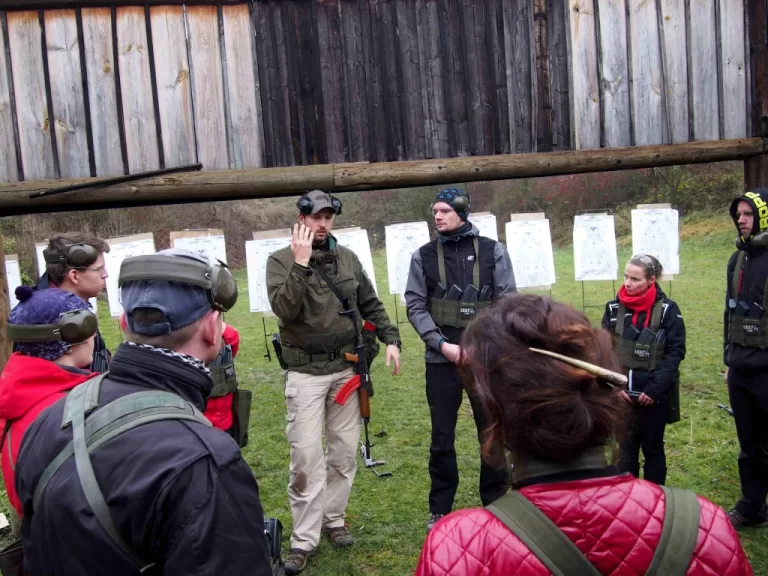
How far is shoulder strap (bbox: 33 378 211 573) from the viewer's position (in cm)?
153

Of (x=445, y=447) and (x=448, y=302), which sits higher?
(x=448, y=302)

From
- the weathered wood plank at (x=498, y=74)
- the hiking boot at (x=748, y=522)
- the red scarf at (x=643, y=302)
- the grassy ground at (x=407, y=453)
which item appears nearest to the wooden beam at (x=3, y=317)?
the grassy ground at (x=407, y=453)

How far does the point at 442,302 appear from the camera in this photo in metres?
4.55

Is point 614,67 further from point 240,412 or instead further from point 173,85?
point 240,412

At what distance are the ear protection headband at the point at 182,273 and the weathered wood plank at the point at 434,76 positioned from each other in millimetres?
3083

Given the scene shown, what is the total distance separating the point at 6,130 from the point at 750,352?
15.8ft

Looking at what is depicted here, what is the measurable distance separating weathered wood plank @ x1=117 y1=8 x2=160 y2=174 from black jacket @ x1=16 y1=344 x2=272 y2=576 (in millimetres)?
3088

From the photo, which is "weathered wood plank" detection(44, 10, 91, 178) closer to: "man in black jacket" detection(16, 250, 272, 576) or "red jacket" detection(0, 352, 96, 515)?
"red jacket" detection(0, 352, 96, 515)

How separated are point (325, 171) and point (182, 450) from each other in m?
3.21

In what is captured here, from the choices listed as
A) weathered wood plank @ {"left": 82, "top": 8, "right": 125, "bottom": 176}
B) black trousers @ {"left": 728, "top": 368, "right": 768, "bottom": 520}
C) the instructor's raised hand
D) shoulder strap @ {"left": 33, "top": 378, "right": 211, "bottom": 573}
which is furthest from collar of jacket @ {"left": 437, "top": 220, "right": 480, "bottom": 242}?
shoulder strap @ {"left": 33, "top": 378, "right": 211, "bottom": 573}

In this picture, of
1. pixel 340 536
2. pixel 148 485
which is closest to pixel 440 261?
pixel 340 536

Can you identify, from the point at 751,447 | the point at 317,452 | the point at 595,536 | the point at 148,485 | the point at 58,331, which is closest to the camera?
the point at 595,536

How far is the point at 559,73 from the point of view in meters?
4.72

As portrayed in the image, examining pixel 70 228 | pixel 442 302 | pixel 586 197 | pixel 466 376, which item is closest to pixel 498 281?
pixel 442 302
